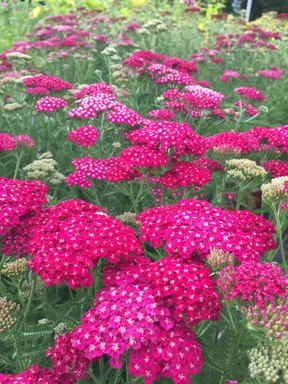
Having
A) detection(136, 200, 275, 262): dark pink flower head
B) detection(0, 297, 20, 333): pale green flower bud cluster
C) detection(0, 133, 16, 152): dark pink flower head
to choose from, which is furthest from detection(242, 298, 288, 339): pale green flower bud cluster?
detection(0, 133, 16, 152): dark pink flower head

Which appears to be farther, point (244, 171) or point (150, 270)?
point (244, 171)

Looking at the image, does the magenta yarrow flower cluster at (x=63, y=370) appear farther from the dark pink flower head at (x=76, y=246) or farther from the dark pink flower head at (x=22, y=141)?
the dark pink flower head at (x=22, y=141)

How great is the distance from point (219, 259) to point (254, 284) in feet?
0.66

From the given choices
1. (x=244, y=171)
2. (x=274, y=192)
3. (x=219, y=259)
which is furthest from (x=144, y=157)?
(x=219, y=259)

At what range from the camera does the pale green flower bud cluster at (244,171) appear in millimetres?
3014

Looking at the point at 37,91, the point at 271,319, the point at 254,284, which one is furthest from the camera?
the point at 37,91

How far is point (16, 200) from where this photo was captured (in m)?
2.55

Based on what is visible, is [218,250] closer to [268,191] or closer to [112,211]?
[268,191]

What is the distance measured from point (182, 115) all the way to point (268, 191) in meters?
2.49

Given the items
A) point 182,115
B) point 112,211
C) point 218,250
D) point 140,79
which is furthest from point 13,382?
point 140,79

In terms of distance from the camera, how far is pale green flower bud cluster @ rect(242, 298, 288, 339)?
5.92 feet

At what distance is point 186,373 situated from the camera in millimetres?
1837

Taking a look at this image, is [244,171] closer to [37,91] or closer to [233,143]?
[233,143]

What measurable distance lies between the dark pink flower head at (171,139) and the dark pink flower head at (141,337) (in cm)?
123
